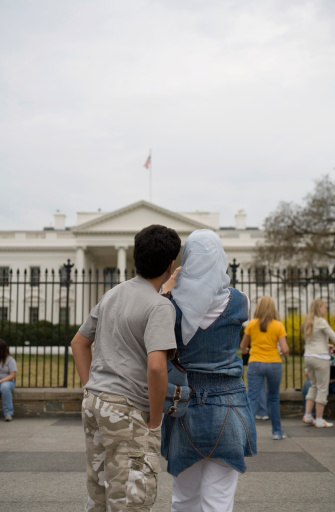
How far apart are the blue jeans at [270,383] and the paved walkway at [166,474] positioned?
271 mm

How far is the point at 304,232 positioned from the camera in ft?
106

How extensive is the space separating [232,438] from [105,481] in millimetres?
561

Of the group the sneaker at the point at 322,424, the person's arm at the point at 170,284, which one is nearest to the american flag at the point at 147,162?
the sneaker at the point at 322,424

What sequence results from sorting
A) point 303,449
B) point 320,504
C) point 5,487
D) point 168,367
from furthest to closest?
1. point 303,449
2. point 5,487
3. point 320,504
4. point 168,367

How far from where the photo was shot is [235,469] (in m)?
2.29

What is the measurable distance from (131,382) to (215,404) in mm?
406

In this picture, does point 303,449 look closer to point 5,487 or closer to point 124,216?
point 5,487

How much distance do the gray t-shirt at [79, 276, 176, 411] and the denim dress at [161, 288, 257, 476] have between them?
191 mm

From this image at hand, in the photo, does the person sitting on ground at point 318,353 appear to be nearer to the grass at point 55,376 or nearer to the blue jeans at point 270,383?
the grass at point 55,376

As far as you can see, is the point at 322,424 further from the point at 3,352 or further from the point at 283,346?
the point at 3,352

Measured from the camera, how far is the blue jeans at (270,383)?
6.31m

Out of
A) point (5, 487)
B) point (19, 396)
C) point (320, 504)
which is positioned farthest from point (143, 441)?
point (19, 396)

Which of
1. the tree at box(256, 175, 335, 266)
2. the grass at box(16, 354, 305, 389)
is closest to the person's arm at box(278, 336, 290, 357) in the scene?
the grass at box(16, 354, 305, 389)

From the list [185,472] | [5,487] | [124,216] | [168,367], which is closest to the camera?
[168,367]
